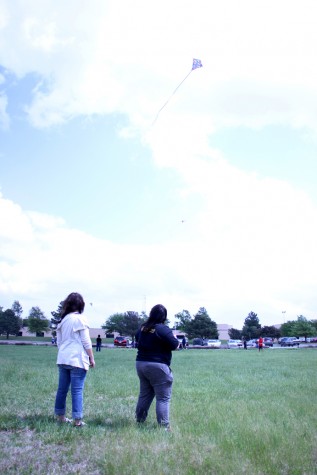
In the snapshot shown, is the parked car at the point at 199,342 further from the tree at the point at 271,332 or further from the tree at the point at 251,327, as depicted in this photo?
the tree at the point at 271,332

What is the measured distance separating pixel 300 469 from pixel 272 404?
424 centimetres

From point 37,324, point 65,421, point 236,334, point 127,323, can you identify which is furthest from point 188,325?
point 65,421

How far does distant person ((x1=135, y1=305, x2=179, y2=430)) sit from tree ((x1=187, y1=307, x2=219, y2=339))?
312 ft

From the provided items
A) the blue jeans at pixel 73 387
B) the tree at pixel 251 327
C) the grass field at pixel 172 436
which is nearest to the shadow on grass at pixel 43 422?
the grass field at pixel 172 436

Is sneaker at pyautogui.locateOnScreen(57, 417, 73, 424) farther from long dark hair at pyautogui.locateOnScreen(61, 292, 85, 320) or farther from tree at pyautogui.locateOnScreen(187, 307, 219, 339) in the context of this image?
tree at pyautogui.locateOnScreen(187, 307, 219, 339)

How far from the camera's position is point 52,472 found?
4555 millimetres

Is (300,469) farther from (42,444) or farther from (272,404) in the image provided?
(272,404)

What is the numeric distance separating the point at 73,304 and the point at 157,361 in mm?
1539

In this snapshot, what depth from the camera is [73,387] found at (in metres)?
6.82

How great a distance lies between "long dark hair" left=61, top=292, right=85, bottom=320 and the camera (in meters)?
7.19

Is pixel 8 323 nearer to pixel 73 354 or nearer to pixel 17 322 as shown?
pixel 17 322

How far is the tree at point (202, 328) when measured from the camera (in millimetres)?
100312

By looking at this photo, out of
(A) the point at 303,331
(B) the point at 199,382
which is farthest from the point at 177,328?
(B) the point at 199,382

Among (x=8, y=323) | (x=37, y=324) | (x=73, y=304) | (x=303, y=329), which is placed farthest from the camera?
(x=37, y=324)
